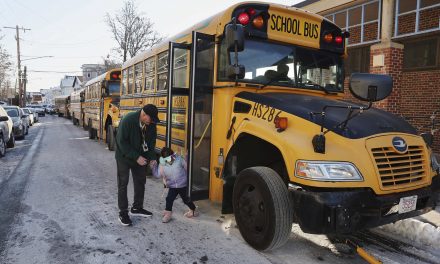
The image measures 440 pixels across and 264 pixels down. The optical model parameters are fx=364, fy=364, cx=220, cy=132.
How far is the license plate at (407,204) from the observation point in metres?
3.25

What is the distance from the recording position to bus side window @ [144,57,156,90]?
6.83m

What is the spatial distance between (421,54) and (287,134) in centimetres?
891

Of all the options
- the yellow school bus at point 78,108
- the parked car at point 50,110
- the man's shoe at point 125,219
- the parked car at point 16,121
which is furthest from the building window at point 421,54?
the parked car at point 50,110

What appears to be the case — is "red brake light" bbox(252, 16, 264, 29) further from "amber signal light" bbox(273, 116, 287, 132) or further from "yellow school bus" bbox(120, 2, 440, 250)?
"amber signal light" bbox(273, 116, 287, 132)

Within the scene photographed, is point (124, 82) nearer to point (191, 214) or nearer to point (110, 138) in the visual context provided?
point (110, 138)

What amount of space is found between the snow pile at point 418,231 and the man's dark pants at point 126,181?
3089 millimetres

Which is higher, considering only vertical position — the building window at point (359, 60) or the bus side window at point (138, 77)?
the building window at point (359, 60)

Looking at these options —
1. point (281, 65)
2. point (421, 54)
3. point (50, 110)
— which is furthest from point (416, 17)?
point (50, 110)

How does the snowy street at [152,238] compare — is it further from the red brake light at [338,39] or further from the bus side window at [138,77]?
the bus side window at [138,77]

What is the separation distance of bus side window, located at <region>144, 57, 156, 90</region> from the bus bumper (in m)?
4.35

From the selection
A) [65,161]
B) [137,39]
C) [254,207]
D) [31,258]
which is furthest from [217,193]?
[137,39]

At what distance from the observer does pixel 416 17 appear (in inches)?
410

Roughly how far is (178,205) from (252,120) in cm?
209

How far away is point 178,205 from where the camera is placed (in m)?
5.36
